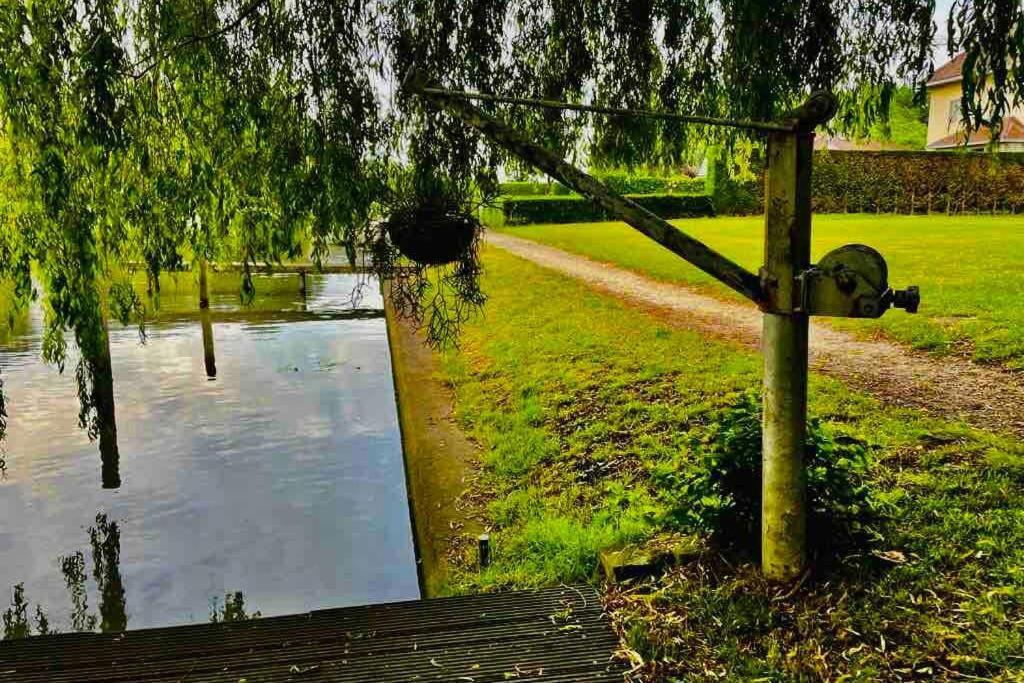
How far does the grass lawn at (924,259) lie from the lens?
8477 millimetres

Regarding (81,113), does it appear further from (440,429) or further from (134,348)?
(134,348)

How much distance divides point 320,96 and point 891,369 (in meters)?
5.85

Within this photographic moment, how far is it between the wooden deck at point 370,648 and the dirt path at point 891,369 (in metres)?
3.77

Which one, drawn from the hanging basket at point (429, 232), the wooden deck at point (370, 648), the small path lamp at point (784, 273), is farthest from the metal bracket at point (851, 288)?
the hanging basket at point (429, 232)

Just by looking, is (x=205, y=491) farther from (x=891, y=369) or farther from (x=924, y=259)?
(x=924, y=259)

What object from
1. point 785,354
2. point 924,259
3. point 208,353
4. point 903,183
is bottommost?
point 208,353

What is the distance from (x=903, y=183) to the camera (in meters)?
26.4

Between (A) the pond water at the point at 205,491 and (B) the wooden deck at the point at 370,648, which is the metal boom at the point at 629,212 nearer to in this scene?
(B) the wooden deck at the point at 370,648

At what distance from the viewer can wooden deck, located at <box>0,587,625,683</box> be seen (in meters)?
3.13

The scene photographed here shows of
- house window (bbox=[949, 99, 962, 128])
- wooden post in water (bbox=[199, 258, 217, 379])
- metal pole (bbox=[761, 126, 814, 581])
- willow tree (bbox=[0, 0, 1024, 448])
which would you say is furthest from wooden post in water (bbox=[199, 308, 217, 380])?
house window (bbox=[949, 99, 962, 128])

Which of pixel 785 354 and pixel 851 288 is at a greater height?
pixel 851 288

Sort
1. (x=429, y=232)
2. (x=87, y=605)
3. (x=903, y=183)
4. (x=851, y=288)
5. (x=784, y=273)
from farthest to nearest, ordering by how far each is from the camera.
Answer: (x=903, y=183)
(x=87, y=605)
(x=429, y=232)
(x=784, y=273)
(x=851, y=288)

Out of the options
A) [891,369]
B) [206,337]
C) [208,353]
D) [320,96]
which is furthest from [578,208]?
[320,96]

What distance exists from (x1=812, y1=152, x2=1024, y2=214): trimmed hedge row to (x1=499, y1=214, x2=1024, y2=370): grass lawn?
1.18 meters
